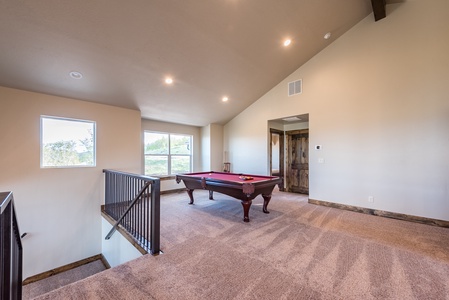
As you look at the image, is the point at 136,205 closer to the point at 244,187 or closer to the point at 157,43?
the point at 244,187

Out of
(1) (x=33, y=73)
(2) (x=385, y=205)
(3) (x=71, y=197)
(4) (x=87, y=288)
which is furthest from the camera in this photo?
(3) (x=71, y=197)

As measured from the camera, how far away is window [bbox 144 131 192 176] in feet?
20.4

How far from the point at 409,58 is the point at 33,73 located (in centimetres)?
679

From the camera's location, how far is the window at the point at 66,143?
4.01 metres

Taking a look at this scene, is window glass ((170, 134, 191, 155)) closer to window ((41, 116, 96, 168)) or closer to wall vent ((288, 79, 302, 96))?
window ((41, 116, 96, 168))

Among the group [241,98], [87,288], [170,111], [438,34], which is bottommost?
[87,288]

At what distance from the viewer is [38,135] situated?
3.84 metres

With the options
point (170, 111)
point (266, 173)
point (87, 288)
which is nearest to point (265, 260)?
point (87, 288)

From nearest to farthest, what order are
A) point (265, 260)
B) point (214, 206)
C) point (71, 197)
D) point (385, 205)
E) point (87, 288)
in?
point (87, 288) < point (265, 260) < point (385, 205) < point (71, 197) < point (214, 206)

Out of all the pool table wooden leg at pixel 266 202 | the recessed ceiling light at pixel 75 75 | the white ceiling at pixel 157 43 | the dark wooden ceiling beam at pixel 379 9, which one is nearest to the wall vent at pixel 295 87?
the white ceiling at pixel 157 43

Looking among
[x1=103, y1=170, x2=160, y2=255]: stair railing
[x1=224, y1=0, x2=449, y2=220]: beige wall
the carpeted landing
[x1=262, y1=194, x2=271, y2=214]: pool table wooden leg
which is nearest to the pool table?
[x1=262, y1=194, x2=271, y2=214]: pool table wooden leg

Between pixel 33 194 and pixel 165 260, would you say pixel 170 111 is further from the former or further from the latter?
pixel 165 260

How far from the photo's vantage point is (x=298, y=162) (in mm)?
6555

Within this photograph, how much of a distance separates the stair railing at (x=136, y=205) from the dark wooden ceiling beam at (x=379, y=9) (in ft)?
16.1
